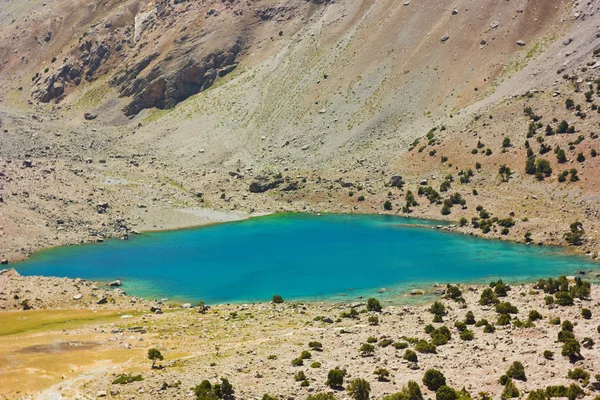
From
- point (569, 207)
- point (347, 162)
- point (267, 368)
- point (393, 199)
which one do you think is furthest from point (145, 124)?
point (267, 368)

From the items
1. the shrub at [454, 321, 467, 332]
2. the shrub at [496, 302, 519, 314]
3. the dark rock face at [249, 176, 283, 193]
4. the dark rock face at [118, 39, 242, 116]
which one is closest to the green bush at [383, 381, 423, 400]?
the shrub at [454, 321, 467, 332]

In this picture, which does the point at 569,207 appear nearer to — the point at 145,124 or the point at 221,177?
the point at 221,177

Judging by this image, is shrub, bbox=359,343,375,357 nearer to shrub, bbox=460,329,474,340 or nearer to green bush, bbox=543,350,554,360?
shrub, bbox=460,329,474,340

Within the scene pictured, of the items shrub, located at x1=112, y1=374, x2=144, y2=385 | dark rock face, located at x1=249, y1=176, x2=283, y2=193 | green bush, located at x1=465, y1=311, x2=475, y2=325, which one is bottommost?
shrub, located at x1=112, y1=374, x2=144, y2=385

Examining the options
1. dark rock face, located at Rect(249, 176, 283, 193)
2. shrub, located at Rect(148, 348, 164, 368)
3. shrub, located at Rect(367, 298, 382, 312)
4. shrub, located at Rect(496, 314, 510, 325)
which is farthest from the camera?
dark rock face, located at Rect(249, 176, 283, 193)

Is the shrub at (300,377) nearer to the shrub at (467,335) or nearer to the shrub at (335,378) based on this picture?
the shrub at (335,378)

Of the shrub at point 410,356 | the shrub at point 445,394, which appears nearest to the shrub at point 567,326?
the shrub at point 410,356
